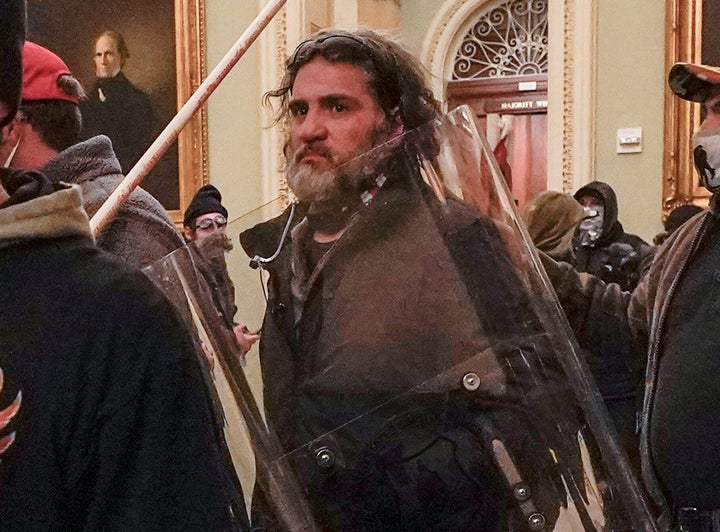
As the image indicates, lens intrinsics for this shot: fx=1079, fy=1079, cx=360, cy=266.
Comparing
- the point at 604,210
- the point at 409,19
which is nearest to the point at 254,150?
the point at 409,19

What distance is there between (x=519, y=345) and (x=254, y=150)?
6.35 meters

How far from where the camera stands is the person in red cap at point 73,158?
2.09 metres

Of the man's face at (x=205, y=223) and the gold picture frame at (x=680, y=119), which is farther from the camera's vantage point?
the gold picture frame at (x=680, y=119)

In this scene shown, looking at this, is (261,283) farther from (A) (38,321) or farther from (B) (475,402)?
(A) (38,321)

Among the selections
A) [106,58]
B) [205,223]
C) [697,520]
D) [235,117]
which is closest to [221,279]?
[697,520]

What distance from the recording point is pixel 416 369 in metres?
1.28

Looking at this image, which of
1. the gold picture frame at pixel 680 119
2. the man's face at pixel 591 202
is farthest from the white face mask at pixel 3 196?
the gold picture frame at pixel 680 119

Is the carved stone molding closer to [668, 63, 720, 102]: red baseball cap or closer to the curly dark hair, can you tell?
[668, 63, 720, 102]: red baseball cap

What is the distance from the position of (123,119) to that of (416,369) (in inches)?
265

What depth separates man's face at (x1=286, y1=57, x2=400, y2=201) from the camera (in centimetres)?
179

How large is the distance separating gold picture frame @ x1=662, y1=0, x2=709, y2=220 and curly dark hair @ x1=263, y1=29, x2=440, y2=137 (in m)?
5.12

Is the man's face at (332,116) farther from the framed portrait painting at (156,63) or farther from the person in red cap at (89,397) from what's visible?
the framed portrait painting at (156,63)

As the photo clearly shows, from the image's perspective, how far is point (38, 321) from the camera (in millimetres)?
929

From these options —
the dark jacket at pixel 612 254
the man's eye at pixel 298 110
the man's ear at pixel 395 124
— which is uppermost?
the man's eye at pixel 298 110
